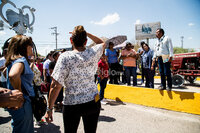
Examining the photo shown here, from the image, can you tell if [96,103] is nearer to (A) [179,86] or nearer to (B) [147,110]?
(B) [147,110]

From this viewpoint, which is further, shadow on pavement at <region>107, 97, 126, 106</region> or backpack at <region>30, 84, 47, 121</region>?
shadow on pavement at <region>107, 97, 126, 106</region>

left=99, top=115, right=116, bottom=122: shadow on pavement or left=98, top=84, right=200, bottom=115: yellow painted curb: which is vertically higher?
left=98, top=84, right=200, bottom=115: yellow painted curb

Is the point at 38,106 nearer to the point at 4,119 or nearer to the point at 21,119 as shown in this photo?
the point at 21,119

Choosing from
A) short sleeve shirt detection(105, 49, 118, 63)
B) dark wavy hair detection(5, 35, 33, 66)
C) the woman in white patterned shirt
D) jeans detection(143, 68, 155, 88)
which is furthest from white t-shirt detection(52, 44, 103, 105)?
short sleeve shirt detection(105, 49, 118, 63)

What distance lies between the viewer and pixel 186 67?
8.11 meters

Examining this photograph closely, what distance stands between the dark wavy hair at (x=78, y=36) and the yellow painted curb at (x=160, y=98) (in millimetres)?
3648

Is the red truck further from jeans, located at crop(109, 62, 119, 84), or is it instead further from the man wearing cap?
the man wearing cap

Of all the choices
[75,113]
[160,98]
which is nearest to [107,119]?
[160,98]

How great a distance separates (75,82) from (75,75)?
8 cm

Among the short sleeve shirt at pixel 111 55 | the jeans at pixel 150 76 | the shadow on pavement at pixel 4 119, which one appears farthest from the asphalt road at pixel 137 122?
the short sleeve shirt at pixel 111 55

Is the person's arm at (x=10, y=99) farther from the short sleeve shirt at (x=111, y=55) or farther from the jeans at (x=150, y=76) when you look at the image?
A: the short sleeve shirt at (x=111, y=55)

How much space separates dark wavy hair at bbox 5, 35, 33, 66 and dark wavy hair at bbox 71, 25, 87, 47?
26.8 inches

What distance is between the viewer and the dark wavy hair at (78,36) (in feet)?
5.23

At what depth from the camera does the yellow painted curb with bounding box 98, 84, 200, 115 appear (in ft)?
12.5
